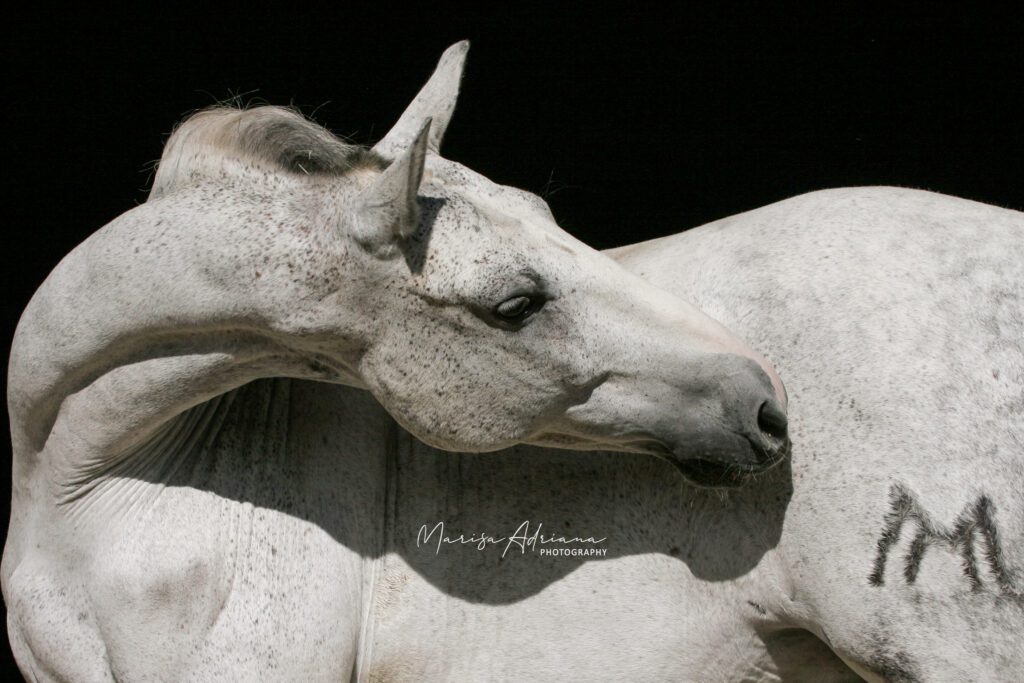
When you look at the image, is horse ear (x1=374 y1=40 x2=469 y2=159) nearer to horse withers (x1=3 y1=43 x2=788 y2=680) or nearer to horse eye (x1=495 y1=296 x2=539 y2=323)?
horse withers (x1=3 y1=43 x2=788 y2=680)

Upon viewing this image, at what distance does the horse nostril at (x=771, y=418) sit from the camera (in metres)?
1.39

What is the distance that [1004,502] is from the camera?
1.39m

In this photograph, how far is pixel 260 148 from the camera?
1486 mm

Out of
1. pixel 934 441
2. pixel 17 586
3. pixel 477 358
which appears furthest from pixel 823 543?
pixel 17 586

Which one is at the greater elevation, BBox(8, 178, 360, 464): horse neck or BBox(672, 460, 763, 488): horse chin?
BBox(8, 178, 360, 464): horse neck

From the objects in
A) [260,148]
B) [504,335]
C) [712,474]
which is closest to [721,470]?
[712,474]

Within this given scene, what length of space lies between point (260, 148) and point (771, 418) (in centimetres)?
78

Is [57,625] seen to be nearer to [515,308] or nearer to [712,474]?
[515,308]

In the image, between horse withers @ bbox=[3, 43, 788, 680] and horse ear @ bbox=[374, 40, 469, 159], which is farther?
horse ear @ bbox=[374, 40, 469, 159]

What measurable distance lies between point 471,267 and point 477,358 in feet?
0.40

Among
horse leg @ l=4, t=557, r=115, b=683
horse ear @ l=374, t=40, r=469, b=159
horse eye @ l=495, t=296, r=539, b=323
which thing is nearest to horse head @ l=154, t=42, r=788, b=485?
horse eye @ l=495, t=296, r=539, b=323

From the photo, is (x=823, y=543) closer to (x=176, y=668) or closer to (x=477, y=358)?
(x=477, y=358)

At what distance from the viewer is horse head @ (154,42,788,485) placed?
1371 millimetres

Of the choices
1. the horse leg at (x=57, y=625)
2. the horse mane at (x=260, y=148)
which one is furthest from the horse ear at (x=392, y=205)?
the horse leg at (x=57, y=625)
